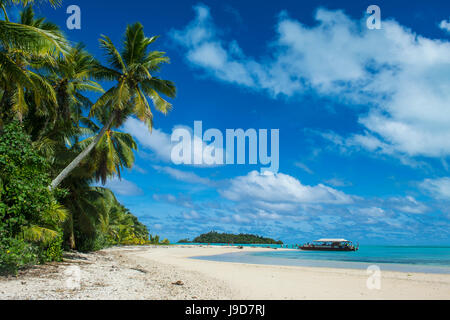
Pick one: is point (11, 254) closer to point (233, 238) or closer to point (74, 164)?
point (74, 164)

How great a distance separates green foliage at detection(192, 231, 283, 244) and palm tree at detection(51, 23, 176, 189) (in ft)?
393

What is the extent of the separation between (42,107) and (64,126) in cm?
183

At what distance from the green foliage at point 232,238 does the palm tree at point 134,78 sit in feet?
393

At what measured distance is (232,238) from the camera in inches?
5108

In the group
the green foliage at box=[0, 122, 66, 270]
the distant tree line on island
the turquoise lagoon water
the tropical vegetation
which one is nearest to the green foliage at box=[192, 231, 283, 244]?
the distant tree line on island

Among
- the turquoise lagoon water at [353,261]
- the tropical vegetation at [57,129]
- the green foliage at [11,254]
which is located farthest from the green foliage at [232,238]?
the green foliage at [11,254]

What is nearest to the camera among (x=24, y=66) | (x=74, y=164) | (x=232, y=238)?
(x=74, y=164)

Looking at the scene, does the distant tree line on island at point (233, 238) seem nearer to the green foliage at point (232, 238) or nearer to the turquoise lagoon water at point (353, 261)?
the green foliage at point (232, 238)

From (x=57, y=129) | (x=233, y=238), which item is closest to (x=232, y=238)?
(x=233, y=238)

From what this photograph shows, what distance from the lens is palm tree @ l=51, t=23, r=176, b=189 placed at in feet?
45.3

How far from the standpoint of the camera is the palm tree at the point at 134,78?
45.3ft

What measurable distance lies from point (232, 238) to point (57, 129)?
121 metres

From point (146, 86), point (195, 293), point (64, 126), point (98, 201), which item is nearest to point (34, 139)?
point (64, 126)
